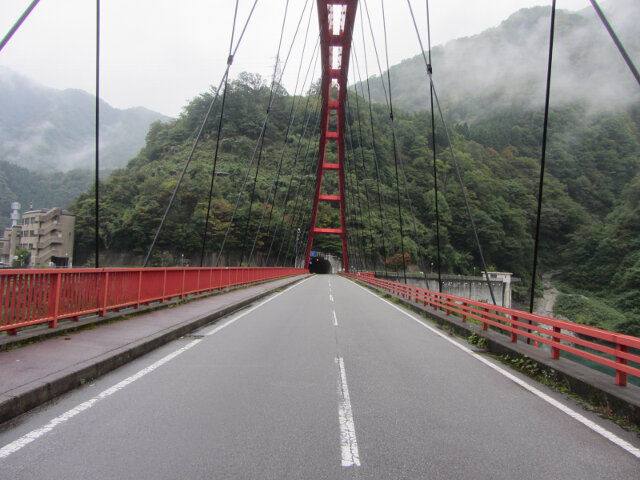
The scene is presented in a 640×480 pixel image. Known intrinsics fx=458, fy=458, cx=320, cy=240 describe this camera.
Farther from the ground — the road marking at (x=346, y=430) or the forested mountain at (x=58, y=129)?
the forested mountain at (x=58, y=129)

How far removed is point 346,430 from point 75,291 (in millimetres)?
5343

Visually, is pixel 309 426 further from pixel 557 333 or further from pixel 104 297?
pixel 104 297

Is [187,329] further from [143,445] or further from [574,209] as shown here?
[574,209]

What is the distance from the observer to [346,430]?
11.7 feet

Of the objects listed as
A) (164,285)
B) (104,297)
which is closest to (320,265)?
(164,285)

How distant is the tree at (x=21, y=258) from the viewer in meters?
54.0

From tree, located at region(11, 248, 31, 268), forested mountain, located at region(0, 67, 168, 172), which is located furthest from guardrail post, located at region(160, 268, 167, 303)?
forested mountain, located at region(0, 67, 168, 172)

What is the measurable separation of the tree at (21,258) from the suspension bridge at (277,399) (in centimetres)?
5503

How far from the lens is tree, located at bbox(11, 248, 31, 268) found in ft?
177

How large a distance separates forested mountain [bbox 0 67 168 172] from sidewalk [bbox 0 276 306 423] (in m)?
145

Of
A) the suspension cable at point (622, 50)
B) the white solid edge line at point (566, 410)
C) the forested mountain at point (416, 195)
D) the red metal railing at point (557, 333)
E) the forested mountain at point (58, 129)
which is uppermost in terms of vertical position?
the forested mountain at point (58, 129)

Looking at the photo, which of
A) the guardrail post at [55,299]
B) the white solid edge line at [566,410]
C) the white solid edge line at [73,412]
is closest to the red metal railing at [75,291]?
the guardrail post at [55,299]

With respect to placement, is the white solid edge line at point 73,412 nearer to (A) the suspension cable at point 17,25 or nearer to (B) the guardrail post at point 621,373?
(A) the suspension cable at point 17,25

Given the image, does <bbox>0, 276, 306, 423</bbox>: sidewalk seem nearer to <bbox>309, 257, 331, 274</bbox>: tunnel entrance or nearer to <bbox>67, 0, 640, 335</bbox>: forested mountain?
<bbox>67, 0, 640, 335</bbox>: forested mountain
